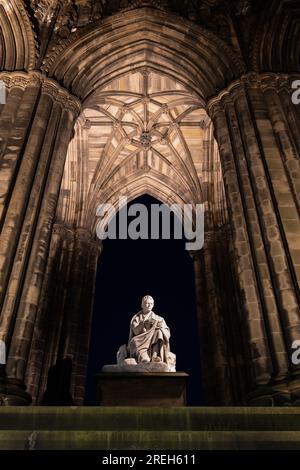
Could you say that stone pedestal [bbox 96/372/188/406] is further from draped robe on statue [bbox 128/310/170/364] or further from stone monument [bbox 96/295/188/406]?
draped robe on statue [bbox 128/310/170/364]

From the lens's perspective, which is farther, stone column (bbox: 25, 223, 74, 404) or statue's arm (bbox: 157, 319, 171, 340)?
stone column (bbox: 25, 223, 74, 404)

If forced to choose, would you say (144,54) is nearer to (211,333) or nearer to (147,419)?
(211,333)

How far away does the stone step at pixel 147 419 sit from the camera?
4438 mm

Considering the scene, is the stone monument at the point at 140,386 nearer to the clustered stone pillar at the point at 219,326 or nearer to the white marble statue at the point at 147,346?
the white marble statue at the point at 147,346

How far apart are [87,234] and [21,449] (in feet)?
35.3

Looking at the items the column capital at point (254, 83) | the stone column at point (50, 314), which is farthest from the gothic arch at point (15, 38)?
the stone column at point (50, 314)

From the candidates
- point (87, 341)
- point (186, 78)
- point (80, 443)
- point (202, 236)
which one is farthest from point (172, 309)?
point (80, 443)

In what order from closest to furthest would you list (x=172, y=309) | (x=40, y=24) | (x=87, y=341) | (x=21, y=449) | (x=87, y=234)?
(x=21, y=449), (x=40, y=24), (x=87, y=341), (x=87, y=234), (x=172, y=309)

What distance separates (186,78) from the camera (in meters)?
11.1

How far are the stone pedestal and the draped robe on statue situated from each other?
3.16ft

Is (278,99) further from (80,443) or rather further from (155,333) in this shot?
(80,443)

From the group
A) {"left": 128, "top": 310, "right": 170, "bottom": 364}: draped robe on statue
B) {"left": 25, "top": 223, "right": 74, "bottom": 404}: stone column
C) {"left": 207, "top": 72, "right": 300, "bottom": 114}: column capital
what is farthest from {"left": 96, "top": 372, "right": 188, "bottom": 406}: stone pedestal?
{"left": 207, "top": 72, "right": 300, "bottom": 114}: column capital

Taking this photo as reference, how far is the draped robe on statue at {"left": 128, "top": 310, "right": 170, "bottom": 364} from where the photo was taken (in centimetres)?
778

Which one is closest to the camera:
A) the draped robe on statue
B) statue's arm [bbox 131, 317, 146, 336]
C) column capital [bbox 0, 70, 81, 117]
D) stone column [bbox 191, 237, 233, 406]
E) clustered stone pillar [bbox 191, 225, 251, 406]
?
the draped robe on statue
